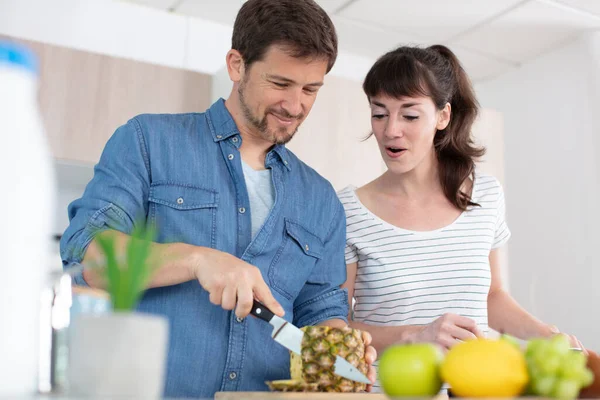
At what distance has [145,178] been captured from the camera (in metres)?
1.31

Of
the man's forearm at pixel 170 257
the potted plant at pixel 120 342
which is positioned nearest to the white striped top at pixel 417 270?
the man's forearm at pixel 170 257

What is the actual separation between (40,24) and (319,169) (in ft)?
5.29

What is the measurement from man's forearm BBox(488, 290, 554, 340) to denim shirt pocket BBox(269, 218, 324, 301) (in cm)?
60

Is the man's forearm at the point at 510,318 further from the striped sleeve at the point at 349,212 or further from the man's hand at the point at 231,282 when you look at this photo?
the man's hand at the point at 231,282

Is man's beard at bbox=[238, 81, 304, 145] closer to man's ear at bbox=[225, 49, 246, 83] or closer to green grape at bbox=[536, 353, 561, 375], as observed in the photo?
man's ear at bbox=[225, 49, 246, 83]

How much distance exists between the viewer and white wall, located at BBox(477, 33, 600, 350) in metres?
3.80

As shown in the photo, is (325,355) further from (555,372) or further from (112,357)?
(112,357)

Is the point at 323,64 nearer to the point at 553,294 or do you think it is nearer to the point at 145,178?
the point at 145,178

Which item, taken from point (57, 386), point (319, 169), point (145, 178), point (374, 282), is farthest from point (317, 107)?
point (57, 386)

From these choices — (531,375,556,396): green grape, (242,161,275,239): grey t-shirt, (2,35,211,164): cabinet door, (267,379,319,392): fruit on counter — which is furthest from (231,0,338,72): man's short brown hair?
(2,35,211,164): cabinet door

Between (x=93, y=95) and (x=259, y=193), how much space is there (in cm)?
176

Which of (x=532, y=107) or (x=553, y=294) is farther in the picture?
(x=532, y=107)

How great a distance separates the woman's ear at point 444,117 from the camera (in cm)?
188

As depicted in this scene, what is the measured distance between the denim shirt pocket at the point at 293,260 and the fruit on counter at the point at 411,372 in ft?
2.19
